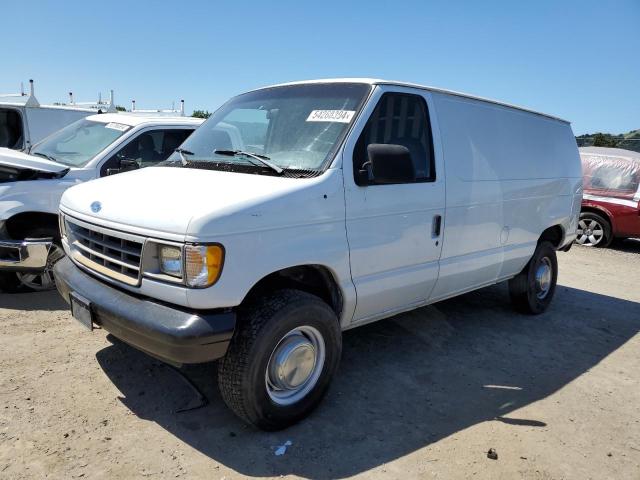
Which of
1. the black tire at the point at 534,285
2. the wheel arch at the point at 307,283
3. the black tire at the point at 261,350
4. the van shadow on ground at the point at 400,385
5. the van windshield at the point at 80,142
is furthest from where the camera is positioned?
the van windshield at the point at 80,142

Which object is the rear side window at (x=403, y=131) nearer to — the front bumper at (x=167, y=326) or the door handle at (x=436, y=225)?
the door handle at (x=436, y=225)

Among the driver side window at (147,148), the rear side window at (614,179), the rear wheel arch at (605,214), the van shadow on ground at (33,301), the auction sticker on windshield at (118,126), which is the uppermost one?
the auction sticker on windshield at (118,126)

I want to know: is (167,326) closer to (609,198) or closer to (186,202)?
(186,202)

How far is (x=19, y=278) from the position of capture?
5070mm

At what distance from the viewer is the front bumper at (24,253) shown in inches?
180

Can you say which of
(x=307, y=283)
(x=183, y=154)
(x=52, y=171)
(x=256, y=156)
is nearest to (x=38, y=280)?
(x=52, y=171)

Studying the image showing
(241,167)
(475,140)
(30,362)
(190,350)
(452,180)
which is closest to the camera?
(190,350)

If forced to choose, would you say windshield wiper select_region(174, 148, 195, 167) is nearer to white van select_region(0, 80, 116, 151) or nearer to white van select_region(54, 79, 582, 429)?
white van select_region(54, 79, 582, 429)

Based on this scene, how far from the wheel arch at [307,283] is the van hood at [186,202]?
1.49 feet

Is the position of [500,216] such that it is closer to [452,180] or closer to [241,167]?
[452,180]

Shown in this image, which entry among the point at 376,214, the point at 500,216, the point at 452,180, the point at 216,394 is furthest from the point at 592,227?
the point at 216,394

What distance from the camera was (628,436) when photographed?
3355mm

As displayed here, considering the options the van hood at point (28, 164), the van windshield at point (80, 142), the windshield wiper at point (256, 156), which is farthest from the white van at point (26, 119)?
the windshield wiper at point (256, 156)

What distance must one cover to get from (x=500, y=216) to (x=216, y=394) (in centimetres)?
295
